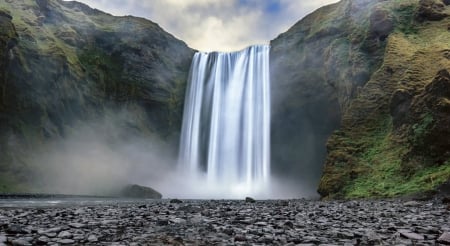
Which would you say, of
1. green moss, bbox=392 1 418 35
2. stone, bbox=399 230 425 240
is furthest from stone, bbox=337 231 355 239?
green moss, bbox=392 1 418 35

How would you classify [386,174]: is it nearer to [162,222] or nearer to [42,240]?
[162,222]

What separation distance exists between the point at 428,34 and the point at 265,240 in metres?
32.7

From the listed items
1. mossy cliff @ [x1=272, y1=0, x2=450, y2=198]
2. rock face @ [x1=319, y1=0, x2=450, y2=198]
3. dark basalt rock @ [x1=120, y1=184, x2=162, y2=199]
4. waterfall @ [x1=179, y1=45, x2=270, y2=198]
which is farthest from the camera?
waterfall @ [x1=179, y1=45, x2=270, y2=198]

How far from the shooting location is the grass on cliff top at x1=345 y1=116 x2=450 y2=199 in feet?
68.4

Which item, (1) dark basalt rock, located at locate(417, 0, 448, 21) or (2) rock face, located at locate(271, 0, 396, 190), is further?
(2) rock face, located at locate(271, 0, 396, 190)

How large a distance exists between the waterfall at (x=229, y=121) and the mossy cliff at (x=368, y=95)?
2059 millimetres

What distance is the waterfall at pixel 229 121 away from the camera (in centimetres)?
4628

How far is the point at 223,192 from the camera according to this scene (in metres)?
46.4

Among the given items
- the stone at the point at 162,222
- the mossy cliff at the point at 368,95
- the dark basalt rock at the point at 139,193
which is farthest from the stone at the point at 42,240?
the dark basalt rock at the point at 139,193

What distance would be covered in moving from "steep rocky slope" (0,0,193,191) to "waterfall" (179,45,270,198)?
14.2ft

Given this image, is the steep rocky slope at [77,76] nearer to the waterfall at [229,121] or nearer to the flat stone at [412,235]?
the waterfall at [229,121]

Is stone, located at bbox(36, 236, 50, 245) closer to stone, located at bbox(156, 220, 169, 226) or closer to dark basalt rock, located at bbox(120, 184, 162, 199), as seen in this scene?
stone, located at bbox(156, 220, 169, 226)

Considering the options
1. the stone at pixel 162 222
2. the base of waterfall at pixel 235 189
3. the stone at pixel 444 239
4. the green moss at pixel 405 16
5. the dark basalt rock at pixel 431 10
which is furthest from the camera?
the base of waterfall at pixel 235 189

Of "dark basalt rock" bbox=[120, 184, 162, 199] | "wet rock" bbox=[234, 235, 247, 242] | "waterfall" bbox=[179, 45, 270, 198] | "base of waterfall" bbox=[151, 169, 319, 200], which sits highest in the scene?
"waterfall" bbox=[179, 45, 270, 198]
